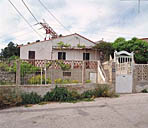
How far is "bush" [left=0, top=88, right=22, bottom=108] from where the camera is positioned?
596 centimetres

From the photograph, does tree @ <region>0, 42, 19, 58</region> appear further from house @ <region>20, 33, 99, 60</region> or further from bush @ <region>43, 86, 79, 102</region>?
bush @ <region>43, 86, 79, 102</region>

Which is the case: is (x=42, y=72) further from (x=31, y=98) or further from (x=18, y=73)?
(x=31, y=98)

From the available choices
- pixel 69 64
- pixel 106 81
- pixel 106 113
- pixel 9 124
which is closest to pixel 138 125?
pixel 106 113

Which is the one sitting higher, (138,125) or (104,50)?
(104,50)

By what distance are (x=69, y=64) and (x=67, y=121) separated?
4256 millimetres

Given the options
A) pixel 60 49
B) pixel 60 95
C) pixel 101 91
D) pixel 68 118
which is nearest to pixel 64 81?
pixel 60 95

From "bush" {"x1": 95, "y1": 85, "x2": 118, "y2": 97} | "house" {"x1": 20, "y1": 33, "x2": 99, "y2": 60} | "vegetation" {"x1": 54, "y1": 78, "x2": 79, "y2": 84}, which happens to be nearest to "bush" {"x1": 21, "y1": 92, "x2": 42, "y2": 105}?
"vegetation" {"x1": 54, "y1": 78, "x2": 79, "y2": 84}

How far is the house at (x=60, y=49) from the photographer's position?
599 inches

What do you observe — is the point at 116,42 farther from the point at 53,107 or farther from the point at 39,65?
the point at 53,107

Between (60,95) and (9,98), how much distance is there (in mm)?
2443

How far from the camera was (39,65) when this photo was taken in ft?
24.6

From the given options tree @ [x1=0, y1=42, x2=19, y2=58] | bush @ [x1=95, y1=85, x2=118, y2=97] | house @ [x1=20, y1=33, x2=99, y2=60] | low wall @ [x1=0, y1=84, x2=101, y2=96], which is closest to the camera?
low wall @ [x1=0, y1=84, x2=101, y2=96]

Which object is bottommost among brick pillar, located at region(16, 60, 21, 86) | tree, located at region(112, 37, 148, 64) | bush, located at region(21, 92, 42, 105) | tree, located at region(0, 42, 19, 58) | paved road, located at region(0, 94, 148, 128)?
paved road, located at region(0, 94, 148, 128)

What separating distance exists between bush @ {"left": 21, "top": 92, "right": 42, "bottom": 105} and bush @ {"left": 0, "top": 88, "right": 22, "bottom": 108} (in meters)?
0.24
